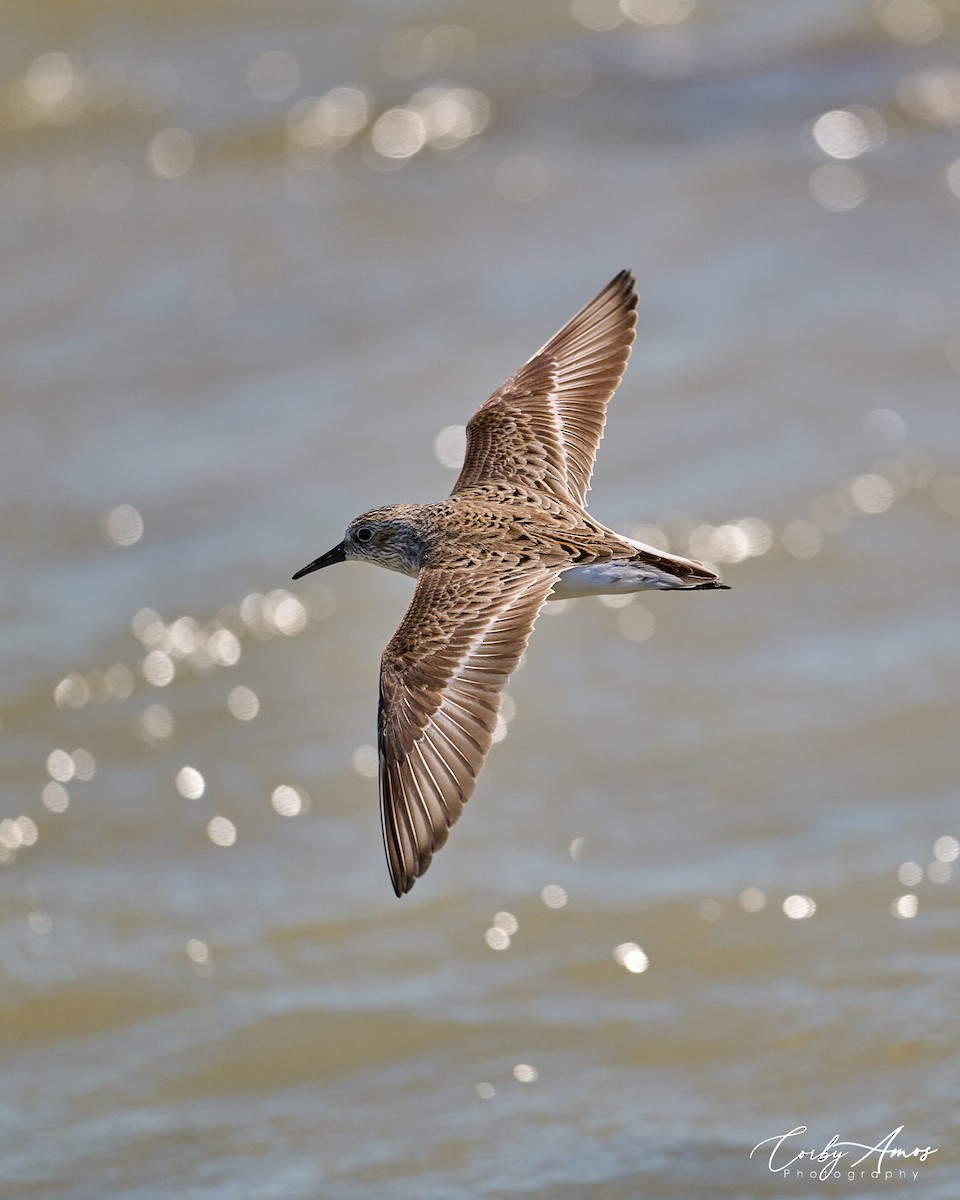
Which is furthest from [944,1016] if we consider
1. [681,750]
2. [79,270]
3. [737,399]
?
[79,270]

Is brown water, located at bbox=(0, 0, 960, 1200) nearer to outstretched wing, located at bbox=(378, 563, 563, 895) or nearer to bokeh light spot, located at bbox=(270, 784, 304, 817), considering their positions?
bokeh light spot, located at bbox=(270, 784, 304, 817)

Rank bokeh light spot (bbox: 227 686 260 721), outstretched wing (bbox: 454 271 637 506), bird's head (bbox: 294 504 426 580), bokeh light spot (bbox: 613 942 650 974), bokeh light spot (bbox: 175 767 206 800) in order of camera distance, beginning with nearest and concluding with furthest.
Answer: bird's head (bbox: 294 504 426 580) < outstretched wing (bbox: 454 271 637 506) < bokeh light spot (bbox: 613 942 650 974) < bokeh light spot (bbox: 175 767 206 800) < bokeh light spot (bbox: 227 686 260 721)

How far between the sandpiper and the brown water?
1887 mm

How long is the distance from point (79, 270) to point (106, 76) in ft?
8.85

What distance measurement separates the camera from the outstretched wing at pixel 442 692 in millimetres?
4309

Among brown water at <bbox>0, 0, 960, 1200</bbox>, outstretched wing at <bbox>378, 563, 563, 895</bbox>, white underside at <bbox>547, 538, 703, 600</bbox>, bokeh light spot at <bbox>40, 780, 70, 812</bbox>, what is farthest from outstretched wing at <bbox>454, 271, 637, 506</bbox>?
bokeh light spot at <bbox>40, 780, 70, 812</bbox>

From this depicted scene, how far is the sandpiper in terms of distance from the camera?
4.46m

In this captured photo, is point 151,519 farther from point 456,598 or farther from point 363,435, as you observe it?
point 456,598

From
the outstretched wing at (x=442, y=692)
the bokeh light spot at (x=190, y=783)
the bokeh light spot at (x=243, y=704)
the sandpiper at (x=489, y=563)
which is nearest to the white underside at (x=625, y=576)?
the sandpiper at (x=489, y=563)

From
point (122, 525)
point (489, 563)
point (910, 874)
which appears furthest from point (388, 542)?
point (122, 525)

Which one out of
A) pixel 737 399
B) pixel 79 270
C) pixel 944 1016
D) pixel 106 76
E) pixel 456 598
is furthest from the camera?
pixel 106 76

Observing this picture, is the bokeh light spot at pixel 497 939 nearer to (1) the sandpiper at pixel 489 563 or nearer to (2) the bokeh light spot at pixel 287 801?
(2) the bokeh light spot at pixel 287 801

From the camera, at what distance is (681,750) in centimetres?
794

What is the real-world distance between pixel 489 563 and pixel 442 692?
1.87ft
